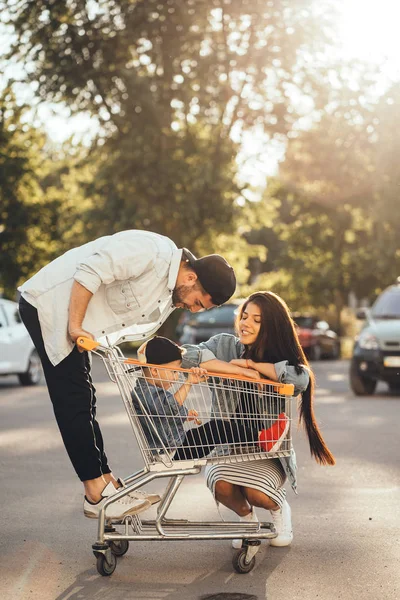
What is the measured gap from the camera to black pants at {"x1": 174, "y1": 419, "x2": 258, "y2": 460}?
5.73 m

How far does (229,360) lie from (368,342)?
37.8ft

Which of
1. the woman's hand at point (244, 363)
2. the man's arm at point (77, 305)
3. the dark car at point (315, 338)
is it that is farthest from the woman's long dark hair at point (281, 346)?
the dark car at point (315, 338)

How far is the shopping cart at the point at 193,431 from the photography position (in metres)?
5.62

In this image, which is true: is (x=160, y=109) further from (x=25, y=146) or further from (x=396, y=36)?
(x=25, y=146)

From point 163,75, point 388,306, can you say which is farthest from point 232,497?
point 163,75

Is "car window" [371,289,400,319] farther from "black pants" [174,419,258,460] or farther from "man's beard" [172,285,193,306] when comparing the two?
"black pants" [174,419,258,460]

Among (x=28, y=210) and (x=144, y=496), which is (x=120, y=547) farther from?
(x=28, y=210)

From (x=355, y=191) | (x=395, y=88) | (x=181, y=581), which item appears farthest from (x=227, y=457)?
(x=355, y=191)

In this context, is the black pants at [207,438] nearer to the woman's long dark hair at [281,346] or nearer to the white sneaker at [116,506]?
the white sneaker at [116,506]

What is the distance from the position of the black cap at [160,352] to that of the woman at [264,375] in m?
0.25

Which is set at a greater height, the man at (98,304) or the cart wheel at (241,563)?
the man at (98,304)

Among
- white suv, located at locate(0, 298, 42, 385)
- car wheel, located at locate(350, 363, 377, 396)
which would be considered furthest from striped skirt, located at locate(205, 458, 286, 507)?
white suv, located at locate(0, 298, 42, 385)

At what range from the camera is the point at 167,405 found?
5.63 metres

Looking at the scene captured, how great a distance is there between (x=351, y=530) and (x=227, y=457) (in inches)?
57.2
